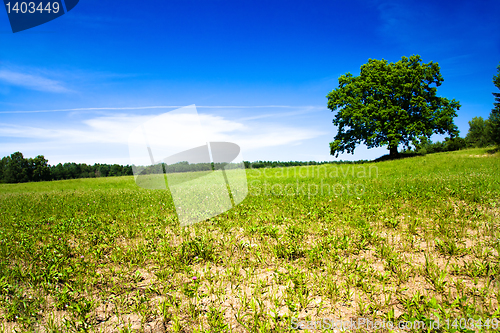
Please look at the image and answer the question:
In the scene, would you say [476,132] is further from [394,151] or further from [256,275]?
[256,275]

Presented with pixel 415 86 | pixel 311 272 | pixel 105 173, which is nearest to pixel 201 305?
pixel 311 272

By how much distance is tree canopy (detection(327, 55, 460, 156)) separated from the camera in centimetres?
2931

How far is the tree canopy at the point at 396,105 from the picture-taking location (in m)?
29.3

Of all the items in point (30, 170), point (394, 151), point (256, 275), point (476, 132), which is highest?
point (30, 170)

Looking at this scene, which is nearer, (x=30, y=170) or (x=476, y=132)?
(x=476, y=132)

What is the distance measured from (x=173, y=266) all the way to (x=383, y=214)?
523cm

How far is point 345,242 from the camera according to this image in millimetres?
4457

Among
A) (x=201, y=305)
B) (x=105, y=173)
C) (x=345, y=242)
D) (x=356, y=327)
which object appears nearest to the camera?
(x=356, y=327)

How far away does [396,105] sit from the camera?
31.0 metres

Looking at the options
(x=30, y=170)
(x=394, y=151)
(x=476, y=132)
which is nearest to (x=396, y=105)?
(x=394, y=151)

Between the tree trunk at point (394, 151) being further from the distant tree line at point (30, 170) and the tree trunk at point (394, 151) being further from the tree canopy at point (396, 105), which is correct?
the distant tree line at point (30, 170)

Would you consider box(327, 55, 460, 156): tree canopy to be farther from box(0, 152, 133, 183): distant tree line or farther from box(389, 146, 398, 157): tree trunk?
box(0, 152, 133, 183): distant tree line

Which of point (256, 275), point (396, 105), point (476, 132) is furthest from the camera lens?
point (476, 132)

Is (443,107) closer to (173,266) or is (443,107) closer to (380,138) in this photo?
(380,138)
